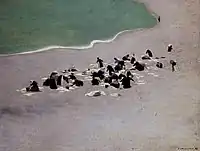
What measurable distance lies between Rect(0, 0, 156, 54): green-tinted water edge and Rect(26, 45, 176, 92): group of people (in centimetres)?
10

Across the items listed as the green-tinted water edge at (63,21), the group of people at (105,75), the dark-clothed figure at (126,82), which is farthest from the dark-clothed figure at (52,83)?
the dark-clothed figure at (126,82)

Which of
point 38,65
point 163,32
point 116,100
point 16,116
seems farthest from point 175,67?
point 16,116

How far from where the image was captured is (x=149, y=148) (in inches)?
57.7

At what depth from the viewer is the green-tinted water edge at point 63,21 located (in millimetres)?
1473

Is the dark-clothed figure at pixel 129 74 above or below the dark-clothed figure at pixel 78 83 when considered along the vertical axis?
above

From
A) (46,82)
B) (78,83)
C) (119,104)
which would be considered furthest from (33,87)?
(119,104)

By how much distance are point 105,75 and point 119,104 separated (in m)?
0.11

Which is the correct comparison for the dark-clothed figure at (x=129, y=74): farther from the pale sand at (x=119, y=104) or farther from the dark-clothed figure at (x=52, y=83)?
the dark-clothed figure at (x=52, y=83)

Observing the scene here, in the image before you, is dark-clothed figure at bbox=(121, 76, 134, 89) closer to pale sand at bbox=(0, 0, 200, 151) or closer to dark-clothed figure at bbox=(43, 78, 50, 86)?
pale sand at bbox=(0, 0, 200, 151)

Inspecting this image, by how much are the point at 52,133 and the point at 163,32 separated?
529 mm

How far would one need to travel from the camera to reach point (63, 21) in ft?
4.86

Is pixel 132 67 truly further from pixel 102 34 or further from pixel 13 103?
pixel 13 103

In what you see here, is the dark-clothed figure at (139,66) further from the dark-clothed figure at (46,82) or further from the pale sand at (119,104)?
the dark-clothed figure at (46,82)

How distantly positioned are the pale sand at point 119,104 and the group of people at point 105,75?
0.02m
